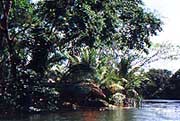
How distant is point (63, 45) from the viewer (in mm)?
28266

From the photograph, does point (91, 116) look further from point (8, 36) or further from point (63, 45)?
point (63, 45)

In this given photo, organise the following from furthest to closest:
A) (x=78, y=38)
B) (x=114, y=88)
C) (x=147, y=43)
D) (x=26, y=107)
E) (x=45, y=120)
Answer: (x=114, y=88)
(x=147, y=43)
(x=78, y=38)
(x=26, y=107)
(x=45, y=120)

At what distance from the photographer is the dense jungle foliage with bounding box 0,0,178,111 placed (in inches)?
923

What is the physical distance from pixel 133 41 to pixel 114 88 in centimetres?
437

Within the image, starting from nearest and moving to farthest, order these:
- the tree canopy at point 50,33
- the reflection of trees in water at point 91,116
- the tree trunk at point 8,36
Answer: the reflection of trees in water at point 91,116
the tree trunk at point 8,36
the tree canopy at point 50,33

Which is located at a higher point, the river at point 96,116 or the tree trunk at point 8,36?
the tree trunk at point 8,36

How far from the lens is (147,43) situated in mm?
28344

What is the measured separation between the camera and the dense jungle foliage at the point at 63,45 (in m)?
23.4

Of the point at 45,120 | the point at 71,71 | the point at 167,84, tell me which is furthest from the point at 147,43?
the point at 167,84

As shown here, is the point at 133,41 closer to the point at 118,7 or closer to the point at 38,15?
the point at 118,7

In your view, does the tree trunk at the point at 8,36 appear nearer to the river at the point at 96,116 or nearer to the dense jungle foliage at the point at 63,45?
the dense jungle foliage at the point at 63,45

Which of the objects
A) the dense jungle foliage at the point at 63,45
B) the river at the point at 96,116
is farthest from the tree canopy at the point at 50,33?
the river at the point at 96,116

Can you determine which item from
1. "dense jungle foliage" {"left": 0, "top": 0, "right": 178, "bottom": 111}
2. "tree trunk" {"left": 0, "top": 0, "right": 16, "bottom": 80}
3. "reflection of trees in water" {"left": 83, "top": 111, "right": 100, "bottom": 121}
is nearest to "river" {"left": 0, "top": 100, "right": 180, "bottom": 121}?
"reflection of trees in water" {"left": 83, "top": 111, "right": 100, "bottom": 121}

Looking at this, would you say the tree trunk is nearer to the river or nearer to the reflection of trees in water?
the river
